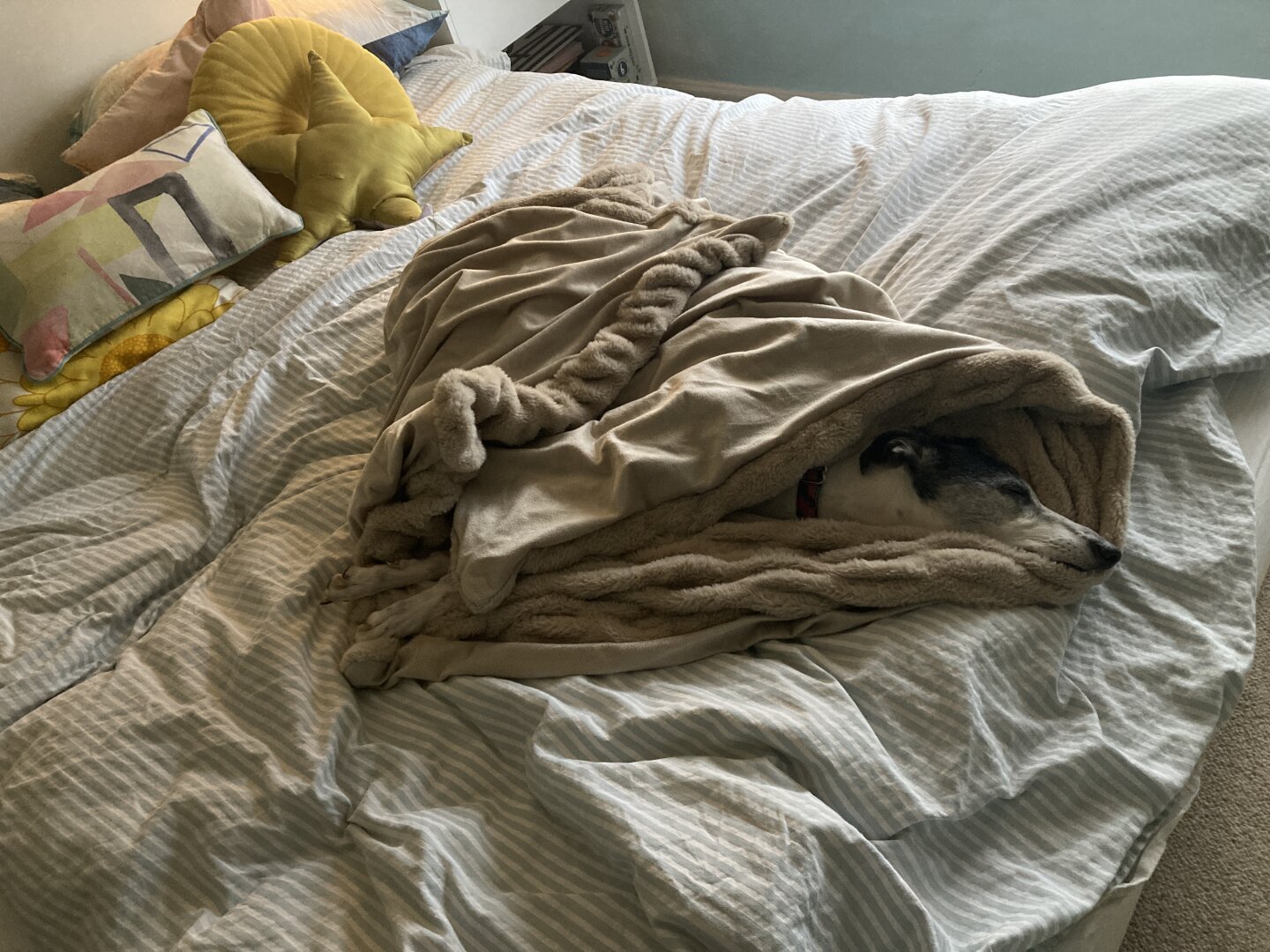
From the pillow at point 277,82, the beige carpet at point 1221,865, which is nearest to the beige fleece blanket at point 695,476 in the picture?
the beige carpet at point 1221,865

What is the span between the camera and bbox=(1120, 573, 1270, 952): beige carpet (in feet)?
3.92

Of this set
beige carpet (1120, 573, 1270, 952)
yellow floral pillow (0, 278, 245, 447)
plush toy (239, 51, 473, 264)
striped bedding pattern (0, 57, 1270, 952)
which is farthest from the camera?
plush toy (239, 51, 473, 264)

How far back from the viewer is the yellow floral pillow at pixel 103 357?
5.09 ft

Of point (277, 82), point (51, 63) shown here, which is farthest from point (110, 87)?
point (277, 82)

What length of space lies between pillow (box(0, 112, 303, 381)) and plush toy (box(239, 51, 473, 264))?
0.24 ft

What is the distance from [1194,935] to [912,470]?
2.41 feet

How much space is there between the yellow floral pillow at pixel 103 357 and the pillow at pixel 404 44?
0.86 m

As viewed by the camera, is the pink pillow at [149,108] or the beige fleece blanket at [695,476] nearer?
the beige fleece blanket at [695,476]

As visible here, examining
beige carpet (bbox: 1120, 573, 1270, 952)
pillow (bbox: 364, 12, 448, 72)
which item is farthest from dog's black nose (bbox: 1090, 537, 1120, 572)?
pillow (bbox: 364, 12, 448, 72)

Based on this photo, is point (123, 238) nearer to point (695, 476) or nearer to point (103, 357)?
point (103, 357)

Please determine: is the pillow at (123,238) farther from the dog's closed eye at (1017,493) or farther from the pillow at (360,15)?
the dog's closed eye at (1017,493)

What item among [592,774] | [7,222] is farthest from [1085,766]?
[7,222]

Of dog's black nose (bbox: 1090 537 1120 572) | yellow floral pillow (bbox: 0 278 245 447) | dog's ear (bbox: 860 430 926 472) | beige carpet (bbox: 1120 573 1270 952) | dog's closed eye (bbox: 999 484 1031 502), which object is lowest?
beige carpet (bbox: 1120 573 1270 952)

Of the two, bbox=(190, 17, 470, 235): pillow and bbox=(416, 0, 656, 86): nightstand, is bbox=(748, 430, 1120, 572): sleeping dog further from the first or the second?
bbox=(416, 0, 656, 86): nightstand
